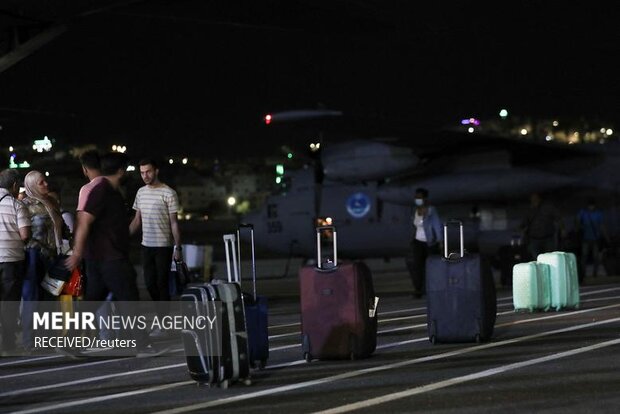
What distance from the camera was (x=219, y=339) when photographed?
877cm

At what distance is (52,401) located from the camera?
8617 mm

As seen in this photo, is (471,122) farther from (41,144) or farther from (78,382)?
(78,382)

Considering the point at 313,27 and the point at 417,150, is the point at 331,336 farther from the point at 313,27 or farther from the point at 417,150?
the point at 417,150

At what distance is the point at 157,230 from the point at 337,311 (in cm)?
327

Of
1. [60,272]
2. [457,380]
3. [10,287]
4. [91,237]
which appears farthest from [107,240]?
[457,380]

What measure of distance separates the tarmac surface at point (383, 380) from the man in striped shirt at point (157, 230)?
78 centimetres

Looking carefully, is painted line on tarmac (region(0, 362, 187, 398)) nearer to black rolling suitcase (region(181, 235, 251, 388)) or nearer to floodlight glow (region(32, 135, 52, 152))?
black rolling suitcase (region(181, 235, 251, 388))

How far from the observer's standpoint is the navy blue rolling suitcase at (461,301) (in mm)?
11250

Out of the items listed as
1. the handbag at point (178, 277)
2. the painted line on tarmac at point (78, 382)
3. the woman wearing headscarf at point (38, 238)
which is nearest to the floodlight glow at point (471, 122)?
the handbag at point (178, 277)

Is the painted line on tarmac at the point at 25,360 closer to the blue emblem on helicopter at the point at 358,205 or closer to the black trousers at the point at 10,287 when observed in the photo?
the black trousers at the point at 10,287

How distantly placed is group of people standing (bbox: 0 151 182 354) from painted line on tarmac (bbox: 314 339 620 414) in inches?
129

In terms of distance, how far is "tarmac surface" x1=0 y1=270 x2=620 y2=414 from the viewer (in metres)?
7.86

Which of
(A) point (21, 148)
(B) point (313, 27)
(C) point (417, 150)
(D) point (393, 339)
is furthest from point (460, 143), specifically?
(D) point (393, 339)

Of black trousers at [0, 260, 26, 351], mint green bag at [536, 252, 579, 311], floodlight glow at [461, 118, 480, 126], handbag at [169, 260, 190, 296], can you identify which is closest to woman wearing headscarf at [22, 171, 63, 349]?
black trousers at [0, 260, 26, 351]
